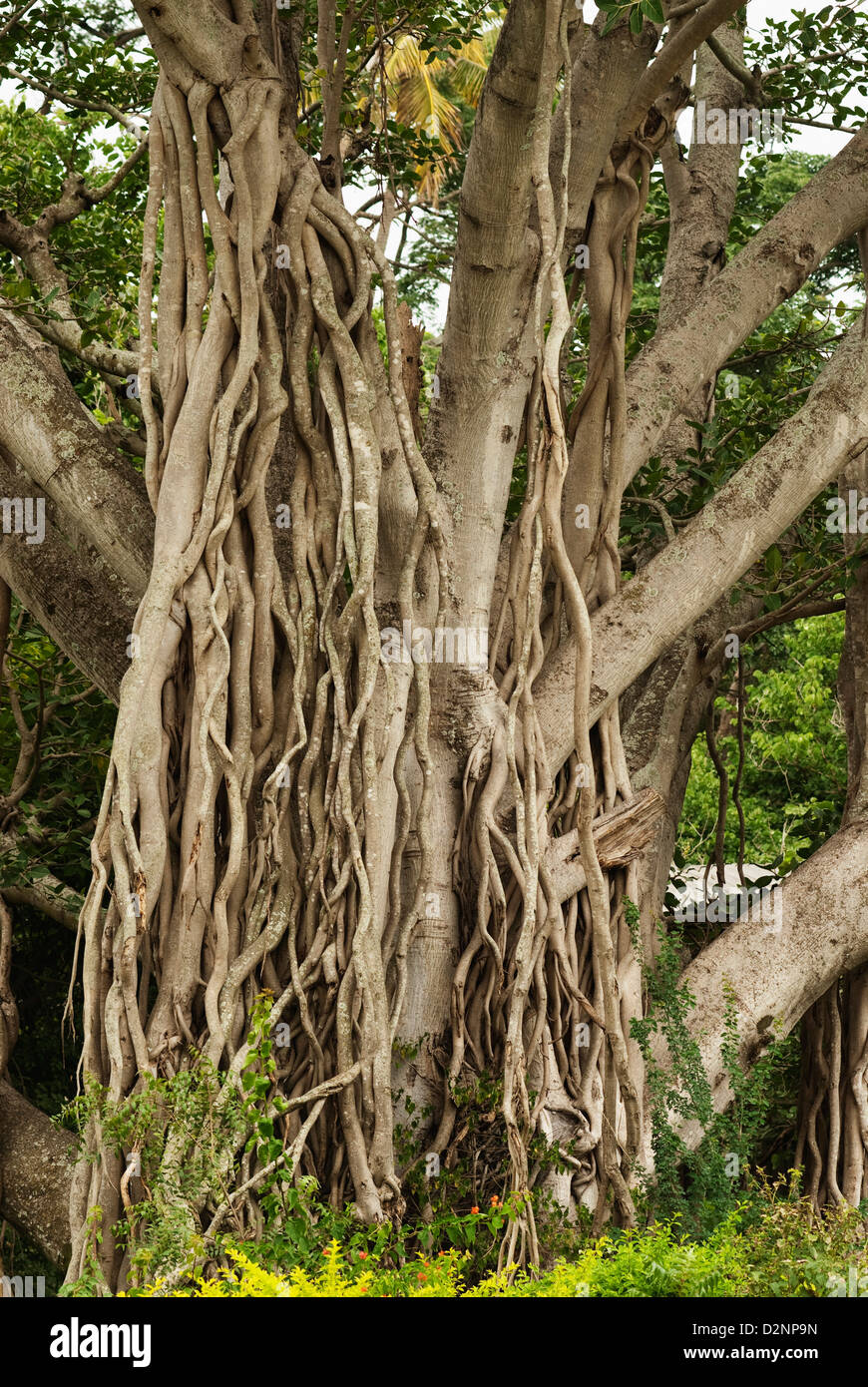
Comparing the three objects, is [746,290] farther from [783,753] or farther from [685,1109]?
[783,753]

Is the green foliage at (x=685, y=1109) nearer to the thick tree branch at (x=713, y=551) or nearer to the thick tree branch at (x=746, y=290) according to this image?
the thick tree branch at (x=713, y=551)

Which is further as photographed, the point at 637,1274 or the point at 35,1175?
the point at 35,1175

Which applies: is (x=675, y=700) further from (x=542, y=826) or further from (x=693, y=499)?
(x=542, y=826)

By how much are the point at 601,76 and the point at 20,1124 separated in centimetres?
291

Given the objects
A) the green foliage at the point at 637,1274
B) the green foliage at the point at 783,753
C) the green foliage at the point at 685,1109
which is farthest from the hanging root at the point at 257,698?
the green foliage at the point at 783,753

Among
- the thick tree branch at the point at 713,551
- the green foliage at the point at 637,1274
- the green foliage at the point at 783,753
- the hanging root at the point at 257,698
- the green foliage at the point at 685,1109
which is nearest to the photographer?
the green foliage at the point at 637,1274

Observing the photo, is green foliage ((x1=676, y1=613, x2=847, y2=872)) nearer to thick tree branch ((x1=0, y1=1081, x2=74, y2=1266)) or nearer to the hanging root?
thick tree branch ((x1=0, y1=1081, x2=74, y2=1266))

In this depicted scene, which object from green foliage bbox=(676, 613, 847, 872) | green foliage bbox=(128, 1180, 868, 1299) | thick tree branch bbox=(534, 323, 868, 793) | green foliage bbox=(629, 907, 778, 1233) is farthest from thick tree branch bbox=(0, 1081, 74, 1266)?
green foliage bbox=(676, 613, 847, 872)

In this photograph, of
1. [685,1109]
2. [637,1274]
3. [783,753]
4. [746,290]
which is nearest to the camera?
[637,1274]

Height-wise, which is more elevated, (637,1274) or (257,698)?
(257,698)

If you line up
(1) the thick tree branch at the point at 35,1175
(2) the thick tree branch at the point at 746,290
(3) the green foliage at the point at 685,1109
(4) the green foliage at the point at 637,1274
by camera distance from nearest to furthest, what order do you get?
(4) the green foliage at the point at 637,1274 < (3) the green foliage at the point at 685,1109 < (1) the thick tree branch at the point at 35,1175 < (2) the thick tree branch at the point at 746,290

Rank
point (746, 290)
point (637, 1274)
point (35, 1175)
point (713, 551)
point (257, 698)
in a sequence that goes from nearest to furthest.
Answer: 1. point (637, 1274)
2. point (257, 698)
3. point (35, 1175)
4. point (713, 551)
5. point (746, 290)

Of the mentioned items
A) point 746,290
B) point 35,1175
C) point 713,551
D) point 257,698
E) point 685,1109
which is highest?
point 746,290

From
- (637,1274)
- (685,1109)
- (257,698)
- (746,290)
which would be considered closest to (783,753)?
(746,290)
